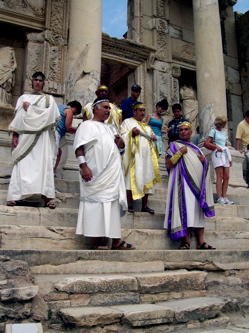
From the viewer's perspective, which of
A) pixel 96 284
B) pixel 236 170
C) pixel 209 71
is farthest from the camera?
pixel 209 71

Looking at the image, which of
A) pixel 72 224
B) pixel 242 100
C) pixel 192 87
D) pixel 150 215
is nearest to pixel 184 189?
pixel 150 215

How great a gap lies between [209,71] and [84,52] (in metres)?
3.33

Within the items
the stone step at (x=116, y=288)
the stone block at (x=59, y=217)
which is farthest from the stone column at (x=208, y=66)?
the stone step at (x=116, y=288)

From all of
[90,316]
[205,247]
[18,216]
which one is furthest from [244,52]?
[90,316]

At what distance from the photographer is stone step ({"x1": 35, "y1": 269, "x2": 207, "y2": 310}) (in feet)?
9.98

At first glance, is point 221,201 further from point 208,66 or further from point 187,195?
point 208,66

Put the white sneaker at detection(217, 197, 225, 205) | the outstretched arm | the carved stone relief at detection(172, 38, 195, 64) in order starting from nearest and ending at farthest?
the outstretched arm, the white sneaker at detection(217, 197, 225, 205), the carved stone relief at detection(172, 38, 195, 64)

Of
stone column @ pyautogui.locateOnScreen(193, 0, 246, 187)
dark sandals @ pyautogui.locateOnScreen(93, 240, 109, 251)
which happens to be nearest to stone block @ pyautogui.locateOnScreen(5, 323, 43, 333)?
dark sandals @ pyautogui.locateOnScreen(93, 240, 109, 251)

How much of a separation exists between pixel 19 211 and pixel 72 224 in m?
0.65

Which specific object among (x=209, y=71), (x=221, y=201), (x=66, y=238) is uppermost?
(x=209, y=71)

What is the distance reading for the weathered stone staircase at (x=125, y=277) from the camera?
2.89 meters

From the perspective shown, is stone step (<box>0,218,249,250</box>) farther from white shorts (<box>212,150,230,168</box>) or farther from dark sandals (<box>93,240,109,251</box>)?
white shorts (<box>212,150,230,168</box>)

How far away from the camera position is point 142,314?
2.86m

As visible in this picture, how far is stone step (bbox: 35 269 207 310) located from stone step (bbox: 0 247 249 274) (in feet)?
0.56
